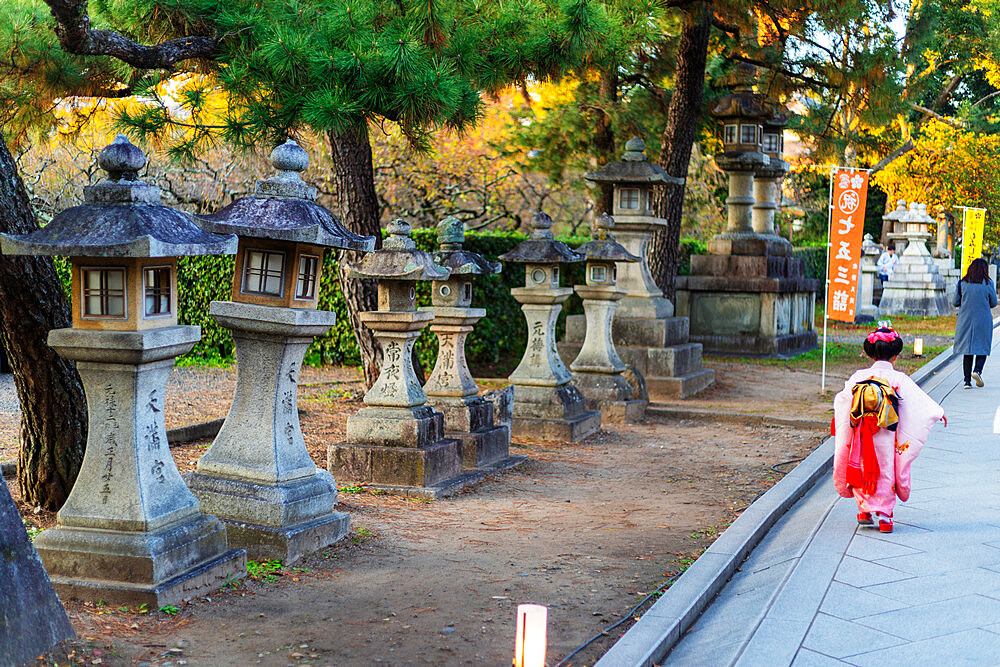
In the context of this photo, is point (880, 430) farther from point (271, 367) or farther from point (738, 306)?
point (738, 306)

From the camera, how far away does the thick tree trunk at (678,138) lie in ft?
44.3

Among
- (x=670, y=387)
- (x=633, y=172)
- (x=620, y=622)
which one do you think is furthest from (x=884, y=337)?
(x=633, y=172)

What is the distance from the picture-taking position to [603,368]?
423 inches

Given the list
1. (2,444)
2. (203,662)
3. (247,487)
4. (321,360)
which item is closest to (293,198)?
(247,487)

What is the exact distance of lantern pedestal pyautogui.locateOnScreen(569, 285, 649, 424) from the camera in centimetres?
A: 1065

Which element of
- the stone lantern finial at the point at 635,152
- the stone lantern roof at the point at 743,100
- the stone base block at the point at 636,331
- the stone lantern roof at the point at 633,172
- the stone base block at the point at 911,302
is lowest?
the stone base block at the point at 636,331

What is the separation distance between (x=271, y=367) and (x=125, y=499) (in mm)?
1167

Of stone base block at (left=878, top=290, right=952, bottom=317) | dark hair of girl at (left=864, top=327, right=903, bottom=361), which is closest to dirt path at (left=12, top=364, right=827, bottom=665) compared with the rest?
dark hair of girl at (left=864, top=327, right=903, bottom=361)

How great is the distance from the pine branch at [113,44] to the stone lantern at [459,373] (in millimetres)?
2302

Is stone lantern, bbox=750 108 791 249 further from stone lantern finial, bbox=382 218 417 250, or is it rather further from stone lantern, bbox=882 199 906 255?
stone lantern, bbox=882 199 906 255

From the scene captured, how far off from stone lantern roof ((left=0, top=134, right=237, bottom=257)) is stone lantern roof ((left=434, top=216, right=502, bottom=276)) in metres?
3.39

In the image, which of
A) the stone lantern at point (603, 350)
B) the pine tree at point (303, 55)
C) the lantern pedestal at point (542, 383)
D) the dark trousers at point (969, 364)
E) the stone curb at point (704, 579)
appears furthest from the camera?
the dark trousers at point (969, 364)

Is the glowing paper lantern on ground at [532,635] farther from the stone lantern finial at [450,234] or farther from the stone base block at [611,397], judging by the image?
the stone base block at [611,397]

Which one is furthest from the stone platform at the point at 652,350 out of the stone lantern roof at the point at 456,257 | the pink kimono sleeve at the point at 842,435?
the pink kimono sleeve at the point at 842,435
